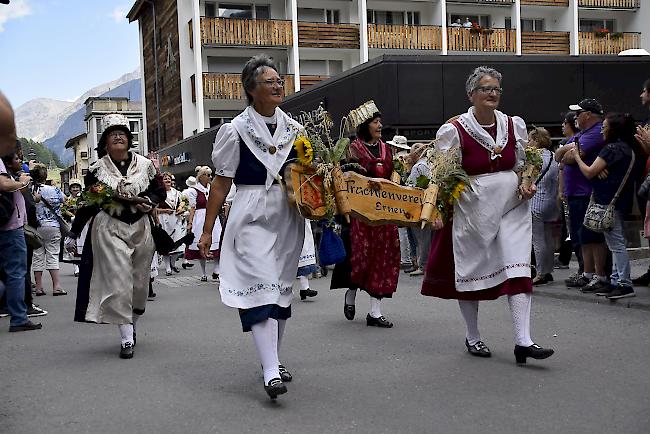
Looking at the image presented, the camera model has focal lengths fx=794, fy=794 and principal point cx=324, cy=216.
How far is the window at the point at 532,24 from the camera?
36719mm

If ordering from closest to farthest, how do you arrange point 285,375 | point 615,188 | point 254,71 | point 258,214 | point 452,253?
point 258,214
point 254,71
point 285,375
point 452,253
point 615,188

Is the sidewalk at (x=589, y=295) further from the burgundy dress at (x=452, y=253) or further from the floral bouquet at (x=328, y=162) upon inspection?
the floral bouquet at (x=328, y=162)

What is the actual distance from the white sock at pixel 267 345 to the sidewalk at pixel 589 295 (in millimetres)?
4577

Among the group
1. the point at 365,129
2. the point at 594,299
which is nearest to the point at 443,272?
the point at 365,129

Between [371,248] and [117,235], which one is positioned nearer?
[117,235]

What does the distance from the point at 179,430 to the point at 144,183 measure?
3102 mm

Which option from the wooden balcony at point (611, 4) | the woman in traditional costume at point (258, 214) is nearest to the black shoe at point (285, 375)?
the woman in traditional costume at point (258, 214)

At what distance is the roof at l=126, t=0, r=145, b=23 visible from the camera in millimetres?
42922

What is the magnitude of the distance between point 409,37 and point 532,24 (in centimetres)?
699

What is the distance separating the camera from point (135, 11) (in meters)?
44.9

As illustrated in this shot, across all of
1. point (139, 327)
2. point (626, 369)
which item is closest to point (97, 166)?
point (139, 327)

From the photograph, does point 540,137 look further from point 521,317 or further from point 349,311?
point 521,317

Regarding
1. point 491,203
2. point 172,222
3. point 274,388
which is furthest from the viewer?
point 172,222

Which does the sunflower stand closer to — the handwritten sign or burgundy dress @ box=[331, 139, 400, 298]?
the handwritten sign
